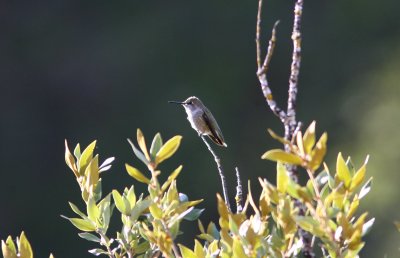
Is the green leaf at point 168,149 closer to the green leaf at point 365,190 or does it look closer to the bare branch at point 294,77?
the bare branch at point 294,77

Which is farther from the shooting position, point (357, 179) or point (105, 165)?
point (105, 165)

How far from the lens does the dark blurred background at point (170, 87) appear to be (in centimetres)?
1977

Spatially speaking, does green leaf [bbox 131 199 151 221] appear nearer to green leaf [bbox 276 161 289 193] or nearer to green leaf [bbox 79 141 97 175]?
green leaf [bbox 79 141 97 175]

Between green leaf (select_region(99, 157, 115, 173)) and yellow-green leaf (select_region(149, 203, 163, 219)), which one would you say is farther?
green leaf (select_region(99, 157, 115, 173))

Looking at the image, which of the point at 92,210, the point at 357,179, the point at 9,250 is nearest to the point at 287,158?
the point at 357,179

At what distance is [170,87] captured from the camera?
2192 cm

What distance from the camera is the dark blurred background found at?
19766 mm

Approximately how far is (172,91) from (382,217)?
19.6 feet

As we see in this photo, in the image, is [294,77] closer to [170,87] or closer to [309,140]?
[309,140]

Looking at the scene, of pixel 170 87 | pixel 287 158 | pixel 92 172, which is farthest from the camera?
pixel 170 87

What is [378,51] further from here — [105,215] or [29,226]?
[105,215]

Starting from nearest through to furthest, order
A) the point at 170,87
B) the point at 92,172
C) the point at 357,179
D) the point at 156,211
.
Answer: the point at 357,179, the point at 156,211, the point at 92,172, the point at 170,87

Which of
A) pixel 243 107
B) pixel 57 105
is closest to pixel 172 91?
pixel 243 107

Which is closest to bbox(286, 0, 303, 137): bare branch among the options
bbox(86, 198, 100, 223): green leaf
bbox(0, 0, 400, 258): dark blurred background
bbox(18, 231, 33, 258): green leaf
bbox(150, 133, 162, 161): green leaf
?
bbox(150, 133, 162, 161): green leaf
